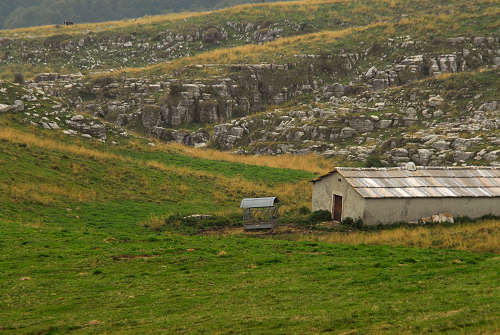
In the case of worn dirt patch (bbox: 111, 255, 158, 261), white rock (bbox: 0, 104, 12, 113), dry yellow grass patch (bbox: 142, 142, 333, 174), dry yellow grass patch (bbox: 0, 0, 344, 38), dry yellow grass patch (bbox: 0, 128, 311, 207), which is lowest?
dry yellow grass patch (bbox: 142, 142, 333, 174)

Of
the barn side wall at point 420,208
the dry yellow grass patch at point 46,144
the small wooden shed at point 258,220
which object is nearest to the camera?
the barn side wall at point 420,208

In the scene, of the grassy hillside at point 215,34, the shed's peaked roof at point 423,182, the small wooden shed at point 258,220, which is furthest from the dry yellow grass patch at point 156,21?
the small wooden shed at point 258,220

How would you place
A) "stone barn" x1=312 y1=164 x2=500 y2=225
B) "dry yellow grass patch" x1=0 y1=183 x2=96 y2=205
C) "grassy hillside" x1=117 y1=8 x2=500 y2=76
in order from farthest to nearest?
"grassy hillside" x1=117 y1=8 x2=500 y2=76, "dry yellow grass patch" x1=0 y1=183 x2=96 y2=205, "stone barn" x1=312 y1=164 x2=500 y2=225

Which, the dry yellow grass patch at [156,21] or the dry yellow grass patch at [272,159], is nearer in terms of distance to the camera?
the dry yellow grass patch at [272,159]

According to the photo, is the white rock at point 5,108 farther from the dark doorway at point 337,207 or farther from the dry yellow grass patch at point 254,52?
the dark doorway at point 337,207

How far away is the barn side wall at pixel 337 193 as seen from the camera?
112 feet

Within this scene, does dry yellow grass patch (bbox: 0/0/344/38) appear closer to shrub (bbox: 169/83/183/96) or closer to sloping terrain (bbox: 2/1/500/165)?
sloping terrain (bbox: 2/1/500/165)

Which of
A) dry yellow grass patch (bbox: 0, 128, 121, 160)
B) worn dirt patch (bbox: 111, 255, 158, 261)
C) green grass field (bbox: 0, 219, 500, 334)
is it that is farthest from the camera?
dry yellow grass patch (bbox: 0, 128, 121, 160)

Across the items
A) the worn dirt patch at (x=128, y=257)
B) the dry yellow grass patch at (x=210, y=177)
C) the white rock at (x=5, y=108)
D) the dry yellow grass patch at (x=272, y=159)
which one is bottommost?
the dry yellow grass patch at (x=272, y=159)

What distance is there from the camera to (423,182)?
3603 centimetres

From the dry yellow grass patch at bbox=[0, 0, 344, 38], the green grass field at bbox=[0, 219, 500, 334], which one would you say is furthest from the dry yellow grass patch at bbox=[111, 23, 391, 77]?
the green grass field at bbox=[0, 219, 500, 334]

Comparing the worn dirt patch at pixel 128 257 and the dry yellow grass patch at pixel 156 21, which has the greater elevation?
the dry yellow grass patch at pixel 156 21

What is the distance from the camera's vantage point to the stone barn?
3381cm

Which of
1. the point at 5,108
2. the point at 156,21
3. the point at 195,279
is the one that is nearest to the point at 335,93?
the point at 5,108
